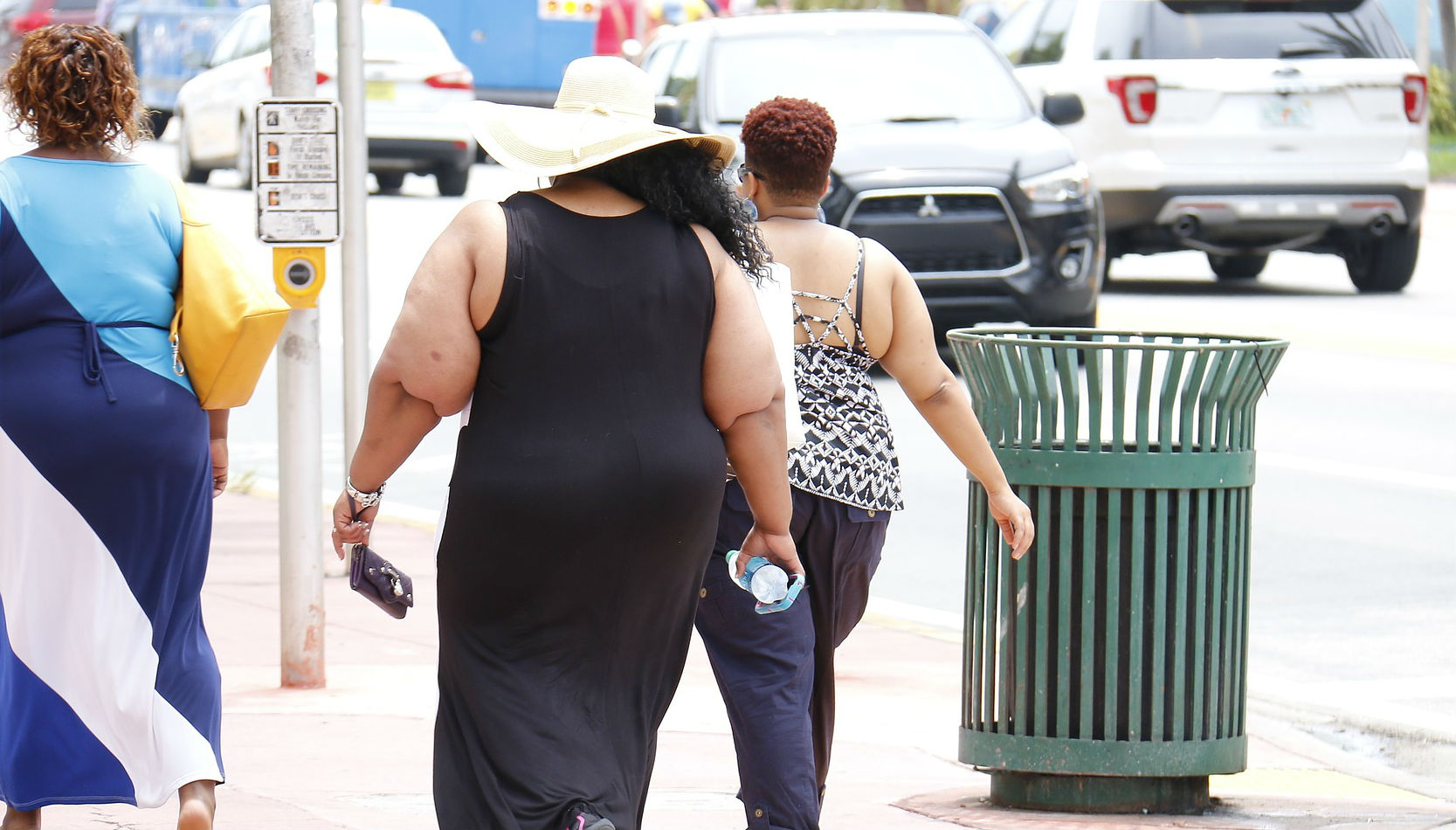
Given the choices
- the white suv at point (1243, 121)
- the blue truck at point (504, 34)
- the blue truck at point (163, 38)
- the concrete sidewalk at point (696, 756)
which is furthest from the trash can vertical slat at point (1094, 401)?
the blue truck at point (504, 34)

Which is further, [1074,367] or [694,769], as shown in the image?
[694,769]

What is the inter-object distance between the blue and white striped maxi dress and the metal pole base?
1.99 m

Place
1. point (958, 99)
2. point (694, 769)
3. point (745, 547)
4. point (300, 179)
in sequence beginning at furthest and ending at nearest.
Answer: point (958, 99) → point (300, 179) → point (694, 769) → point (745, 547)

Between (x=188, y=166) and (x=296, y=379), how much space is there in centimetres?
1723

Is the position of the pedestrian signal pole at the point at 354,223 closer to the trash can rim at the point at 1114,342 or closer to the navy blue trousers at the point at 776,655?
the trash can rim at the point at 1114,342

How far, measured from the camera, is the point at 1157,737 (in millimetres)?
5340

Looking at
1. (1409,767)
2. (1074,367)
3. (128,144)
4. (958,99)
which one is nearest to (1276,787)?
(1409,767)

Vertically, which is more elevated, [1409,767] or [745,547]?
[745,547]

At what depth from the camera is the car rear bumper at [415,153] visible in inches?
851

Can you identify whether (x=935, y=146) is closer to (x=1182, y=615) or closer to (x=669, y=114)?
(x=669, y=114)

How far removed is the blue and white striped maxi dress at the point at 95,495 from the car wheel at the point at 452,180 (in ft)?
58.9

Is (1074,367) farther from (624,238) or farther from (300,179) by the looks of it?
(300,179)

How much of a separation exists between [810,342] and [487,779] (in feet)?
4.48

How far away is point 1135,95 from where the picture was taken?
15945 mm
